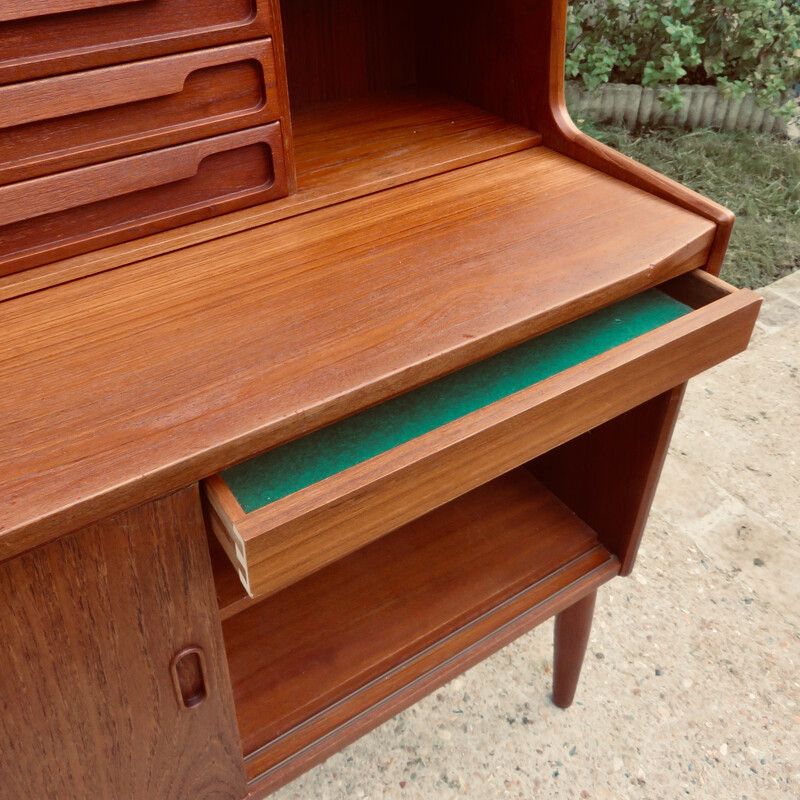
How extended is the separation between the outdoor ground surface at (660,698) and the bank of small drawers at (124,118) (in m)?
0.84

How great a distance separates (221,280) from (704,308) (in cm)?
44

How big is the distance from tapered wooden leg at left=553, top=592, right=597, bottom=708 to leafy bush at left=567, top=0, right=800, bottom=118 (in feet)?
5.91

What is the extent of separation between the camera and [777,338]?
2.04 meters

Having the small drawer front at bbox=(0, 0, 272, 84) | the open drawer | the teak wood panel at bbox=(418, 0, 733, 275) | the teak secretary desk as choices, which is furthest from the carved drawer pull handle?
the teak wood panel at bbox=(418, 0, 733, 275)

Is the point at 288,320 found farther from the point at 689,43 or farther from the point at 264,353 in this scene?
the point at 689,43

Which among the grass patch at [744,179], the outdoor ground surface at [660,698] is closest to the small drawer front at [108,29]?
the outdoor ground surface at [660,698]

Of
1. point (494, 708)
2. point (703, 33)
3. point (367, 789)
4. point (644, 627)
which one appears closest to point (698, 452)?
point (644, 627)

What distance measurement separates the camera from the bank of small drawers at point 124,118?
26.0 inches

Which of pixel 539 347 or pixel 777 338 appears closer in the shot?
pixel 539 347

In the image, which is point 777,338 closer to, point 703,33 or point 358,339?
point 703,33

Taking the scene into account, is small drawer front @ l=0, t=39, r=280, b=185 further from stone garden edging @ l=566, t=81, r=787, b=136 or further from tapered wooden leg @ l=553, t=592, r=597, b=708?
stone garden edging @ l=566, t=81, r=787, b=136

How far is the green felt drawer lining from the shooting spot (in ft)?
2.21

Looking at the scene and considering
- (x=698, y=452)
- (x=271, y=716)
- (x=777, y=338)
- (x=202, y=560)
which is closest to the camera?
(x=202, y=560)

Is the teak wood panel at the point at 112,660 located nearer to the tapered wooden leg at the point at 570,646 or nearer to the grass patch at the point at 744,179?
the tapered wooden leg at the point at 570,646
